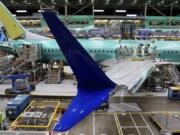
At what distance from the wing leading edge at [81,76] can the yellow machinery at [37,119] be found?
7.44 metres

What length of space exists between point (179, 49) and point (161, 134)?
16.9 m

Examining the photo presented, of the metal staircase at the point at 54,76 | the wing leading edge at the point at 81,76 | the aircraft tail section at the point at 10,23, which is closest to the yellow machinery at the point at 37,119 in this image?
the wing leading edge at the point at 81,76

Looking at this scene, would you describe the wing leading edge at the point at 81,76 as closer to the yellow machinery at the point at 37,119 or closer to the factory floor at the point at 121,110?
the factory floor at the point at 121,110

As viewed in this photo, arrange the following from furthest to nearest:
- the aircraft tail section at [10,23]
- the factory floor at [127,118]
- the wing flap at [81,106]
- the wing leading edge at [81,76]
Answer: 1. the aircraft tail section at [10,23]
2. the factory floor at [127,118]
3. the wing leading edge at [81,76]
4. the wing flap at [81,106]

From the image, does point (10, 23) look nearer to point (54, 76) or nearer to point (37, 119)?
point (54, 76)

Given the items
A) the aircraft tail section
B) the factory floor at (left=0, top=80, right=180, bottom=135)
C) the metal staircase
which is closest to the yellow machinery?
the factory floor at (left=0, top=80, right=180, bottom=135)

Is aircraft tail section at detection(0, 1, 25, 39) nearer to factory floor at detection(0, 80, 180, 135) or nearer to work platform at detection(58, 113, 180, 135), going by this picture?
factory floor at detection(0, 80, 180, 135)

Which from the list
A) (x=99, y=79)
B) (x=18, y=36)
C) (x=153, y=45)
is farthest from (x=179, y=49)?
(x=99, y=79)

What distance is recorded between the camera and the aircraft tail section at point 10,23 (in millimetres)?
30016

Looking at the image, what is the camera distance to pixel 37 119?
1750 centimetres

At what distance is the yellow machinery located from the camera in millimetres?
16859

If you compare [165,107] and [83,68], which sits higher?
[83,68]

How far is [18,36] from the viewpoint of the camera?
32.1 metres

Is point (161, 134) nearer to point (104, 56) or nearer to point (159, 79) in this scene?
point (159, 79)
